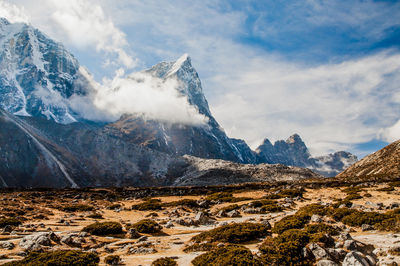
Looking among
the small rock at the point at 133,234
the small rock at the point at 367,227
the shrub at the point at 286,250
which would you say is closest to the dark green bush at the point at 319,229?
the shrub at the point at 286,250

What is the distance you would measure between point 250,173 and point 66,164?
126m

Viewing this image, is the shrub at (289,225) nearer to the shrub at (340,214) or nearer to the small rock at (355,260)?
the shrub at (340,214)

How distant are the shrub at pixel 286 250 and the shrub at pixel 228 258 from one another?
83cm

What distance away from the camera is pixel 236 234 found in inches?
788

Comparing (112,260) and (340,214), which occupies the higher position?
(340,214)

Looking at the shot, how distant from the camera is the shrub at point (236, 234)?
64.6ft

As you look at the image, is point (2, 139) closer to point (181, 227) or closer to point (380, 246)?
point (181, 227)

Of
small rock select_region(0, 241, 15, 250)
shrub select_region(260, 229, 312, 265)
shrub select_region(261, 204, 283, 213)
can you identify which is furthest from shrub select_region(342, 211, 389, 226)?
small rock select_region(0, 241, 15, 250)

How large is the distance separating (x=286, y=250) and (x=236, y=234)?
604cm

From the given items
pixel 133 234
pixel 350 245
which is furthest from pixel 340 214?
pixel 133 234

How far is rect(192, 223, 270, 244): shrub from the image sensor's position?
1969 centimetres

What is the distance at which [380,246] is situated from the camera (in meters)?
15.6

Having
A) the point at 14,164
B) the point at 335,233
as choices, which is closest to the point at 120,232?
the point at 335,233

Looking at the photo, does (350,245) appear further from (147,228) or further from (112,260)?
(147,228)
